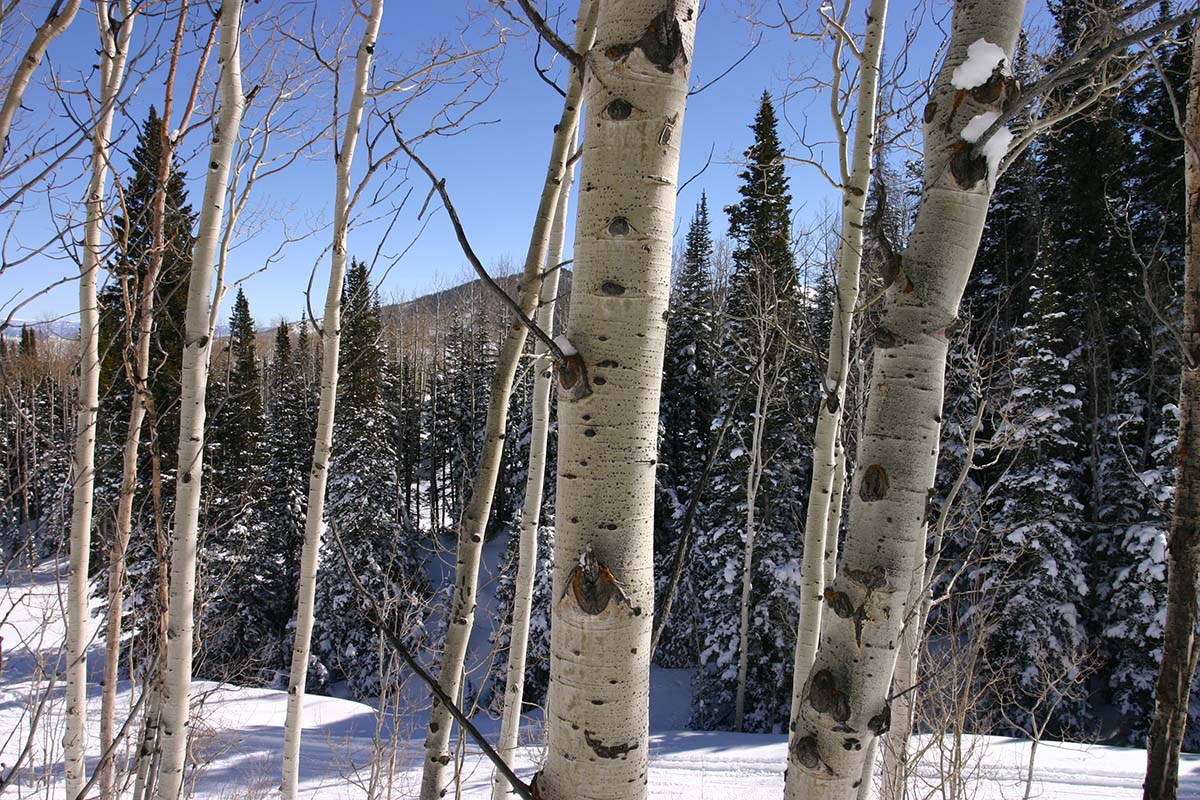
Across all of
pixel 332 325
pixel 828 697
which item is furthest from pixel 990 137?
pixel 332 325

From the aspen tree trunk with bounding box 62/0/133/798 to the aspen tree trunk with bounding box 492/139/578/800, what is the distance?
2.36m

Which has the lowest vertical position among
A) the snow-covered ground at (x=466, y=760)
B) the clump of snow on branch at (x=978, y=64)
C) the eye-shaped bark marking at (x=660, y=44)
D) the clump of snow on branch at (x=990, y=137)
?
the snow-covered ground at (x=466, y=760)

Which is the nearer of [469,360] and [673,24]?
[673,24]

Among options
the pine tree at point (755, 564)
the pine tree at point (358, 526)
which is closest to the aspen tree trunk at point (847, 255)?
the pine tree at point (755, 564)

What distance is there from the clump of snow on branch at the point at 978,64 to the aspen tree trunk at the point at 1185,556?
215cm

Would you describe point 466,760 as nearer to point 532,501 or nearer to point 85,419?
point 532,501

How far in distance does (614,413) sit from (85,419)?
3940mm

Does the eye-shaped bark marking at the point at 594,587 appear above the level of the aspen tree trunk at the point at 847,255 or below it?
below

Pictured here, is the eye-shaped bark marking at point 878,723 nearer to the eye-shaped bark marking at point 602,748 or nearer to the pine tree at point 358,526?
the eye-shaped bark marking at point 602,748

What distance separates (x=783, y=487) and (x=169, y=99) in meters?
14.3

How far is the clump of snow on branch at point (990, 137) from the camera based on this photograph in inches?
58.7

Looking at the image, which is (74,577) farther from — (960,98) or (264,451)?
(264,451)

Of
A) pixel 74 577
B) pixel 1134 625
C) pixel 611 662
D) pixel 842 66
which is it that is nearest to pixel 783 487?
pixel 1134 625

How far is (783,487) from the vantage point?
51.7 feet
